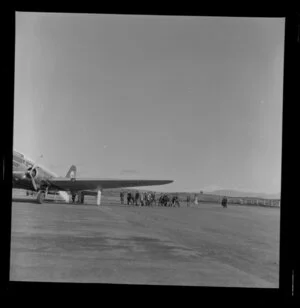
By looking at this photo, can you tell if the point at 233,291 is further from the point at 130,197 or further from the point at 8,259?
the point at 8,259

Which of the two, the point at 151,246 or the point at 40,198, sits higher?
the point at 40,198

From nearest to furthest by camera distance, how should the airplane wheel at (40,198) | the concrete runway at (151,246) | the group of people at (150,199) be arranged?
the concrete runway at (151,246) → the group of people at (150,199) → the airplane wheel at (40,198)

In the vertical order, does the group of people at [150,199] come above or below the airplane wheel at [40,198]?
above

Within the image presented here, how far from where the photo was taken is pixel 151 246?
7.75ft

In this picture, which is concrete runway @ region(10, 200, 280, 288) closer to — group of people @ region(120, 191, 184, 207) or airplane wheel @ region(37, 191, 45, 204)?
group of people @ region(120, 191, 184, 207)

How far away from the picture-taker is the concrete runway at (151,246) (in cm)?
216

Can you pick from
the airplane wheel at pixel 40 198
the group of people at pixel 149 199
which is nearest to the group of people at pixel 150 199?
the group of people at pixel 149 199

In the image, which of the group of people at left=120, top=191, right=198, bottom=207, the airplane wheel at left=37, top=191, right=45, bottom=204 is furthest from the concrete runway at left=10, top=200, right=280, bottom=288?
the airplane wheel at left=37, top=191, right=45, bottom=204

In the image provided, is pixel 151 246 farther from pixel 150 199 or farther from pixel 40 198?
pixel 40 198

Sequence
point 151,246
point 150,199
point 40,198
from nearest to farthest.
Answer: point 151,246
point 150,199
point 40,198

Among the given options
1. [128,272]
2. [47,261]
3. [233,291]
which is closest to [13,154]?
[47,261]

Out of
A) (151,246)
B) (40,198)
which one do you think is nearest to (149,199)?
(151,246)

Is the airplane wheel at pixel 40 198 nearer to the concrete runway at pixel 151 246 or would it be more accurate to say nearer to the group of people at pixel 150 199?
the concrete runway at pixel 151 246

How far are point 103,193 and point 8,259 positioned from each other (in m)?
0.79
